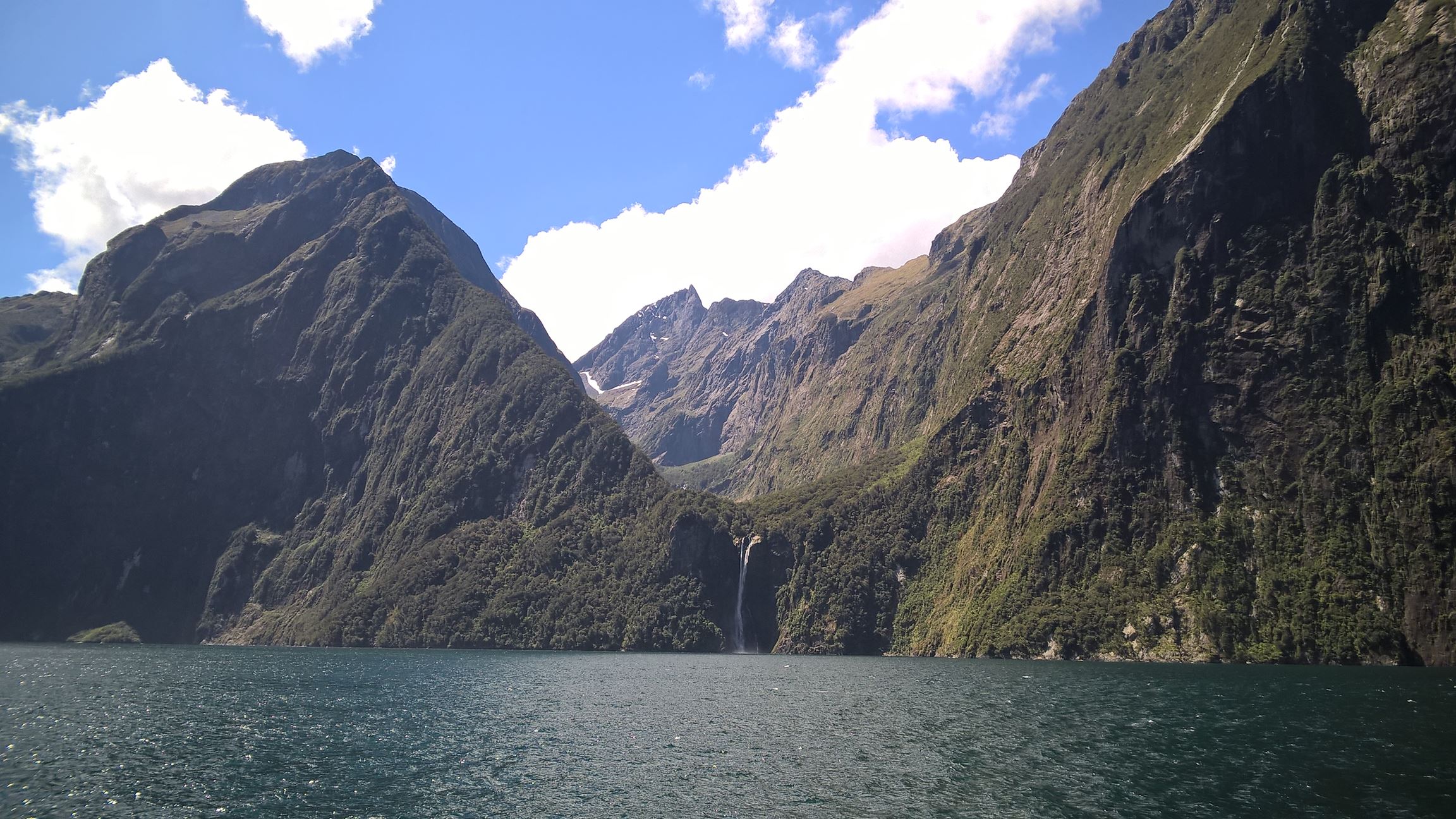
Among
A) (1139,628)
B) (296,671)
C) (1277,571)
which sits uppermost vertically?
(1277,571)

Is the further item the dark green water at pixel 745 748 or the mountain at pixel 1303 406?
the mountain at pixel 1303 406

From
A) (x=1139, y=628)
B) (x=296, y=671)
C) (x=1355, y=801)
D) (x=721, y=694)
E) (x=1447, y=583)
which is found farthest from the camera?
(x=1139, y=628)

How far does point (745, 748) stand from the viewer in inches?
2785

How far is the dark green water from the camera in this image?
51.4 meters

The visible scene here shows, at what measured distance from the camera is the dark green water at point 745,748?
169ft

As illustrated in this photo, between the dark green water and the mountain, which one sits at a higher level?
the mountain

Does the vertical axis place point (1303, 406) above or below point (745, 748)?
above

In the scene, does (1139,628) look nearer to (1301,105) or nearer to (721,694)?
(721,694)

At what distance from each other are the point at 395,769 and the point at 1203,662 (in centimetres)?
14161

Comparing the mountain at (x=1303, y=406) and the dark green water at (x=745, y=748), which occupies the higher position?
the mountain at (x=1303, y=406)

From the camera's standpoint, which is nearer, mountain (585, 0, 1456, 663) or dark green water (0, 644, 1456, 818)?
dark green water (0, 644, 1456, 818)

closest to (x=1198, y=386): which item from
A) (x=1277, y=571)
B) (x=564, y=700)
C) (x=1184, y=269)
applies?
(x=1184, y=269)

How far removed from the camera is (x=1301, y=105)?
188 m

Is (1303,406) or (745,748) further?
(1303,406)
